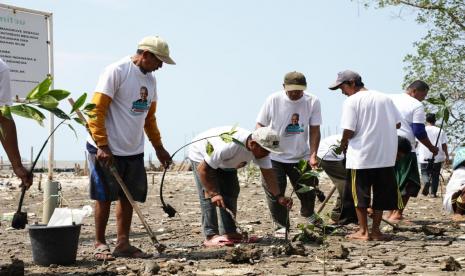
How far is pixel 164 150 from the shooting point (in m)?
5.89

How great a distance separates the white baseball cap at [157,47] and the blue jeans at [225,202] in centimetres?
126

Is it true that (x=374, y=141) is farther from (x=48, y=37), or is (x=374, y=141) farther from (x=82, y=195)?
(x=82, y=195)

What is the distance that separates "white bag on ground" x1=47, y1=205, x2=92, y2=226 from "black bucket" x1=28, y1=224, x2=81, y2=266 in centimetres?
11

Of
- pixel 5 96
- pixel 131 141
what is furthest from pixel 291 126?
pixel 5 96

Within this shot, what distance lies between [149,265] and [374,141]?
2601 millimetres

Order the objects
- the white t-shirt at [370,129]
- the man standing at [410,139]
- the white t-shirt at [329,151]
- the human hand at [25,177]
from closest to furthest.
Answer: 1. the human hand at [25,177]
2. the white t-shirt at [370,129]
3. the man standing at [410,139]
4. the white t-shirt at [329,151]

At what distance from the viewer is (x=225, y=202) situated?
242 inches

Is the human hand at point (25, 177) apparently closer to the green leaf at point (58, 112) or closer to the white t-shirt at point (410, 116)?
the green leaf at point (58, 112)

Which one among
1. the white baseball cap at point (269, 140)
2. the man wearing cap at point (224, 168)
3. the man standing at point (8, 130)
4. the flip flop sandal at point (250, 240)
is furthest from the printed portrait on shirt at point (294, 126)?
the man standing at point (8, 130)

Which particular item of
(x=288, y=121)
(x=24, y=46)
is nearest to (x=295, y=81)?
(x=288, y=121)

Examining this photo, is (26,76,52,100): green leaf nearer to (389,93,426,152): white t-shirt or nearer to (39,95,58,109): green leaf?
(39,95,58,109): green leaf

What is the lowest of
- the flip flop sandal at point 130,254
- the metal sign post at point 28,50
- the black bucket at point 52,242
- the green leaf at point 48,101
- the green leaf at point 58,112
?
the flip flop sandal at point 130,254

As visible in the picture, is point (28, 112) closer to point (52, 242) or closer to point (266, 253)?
point (52, 242)

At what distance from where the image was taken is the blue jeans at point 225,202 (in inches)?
237
